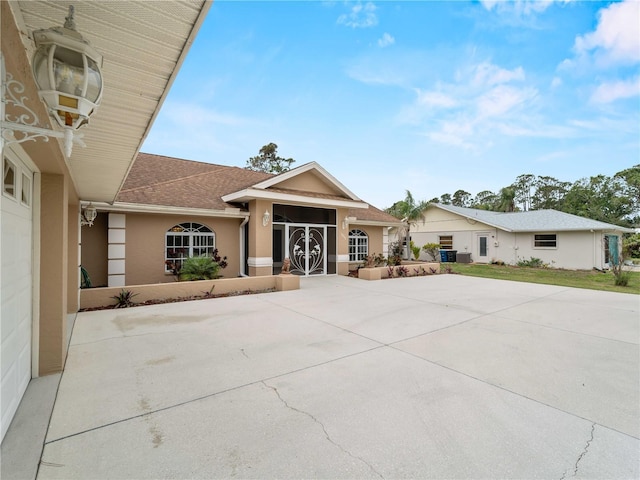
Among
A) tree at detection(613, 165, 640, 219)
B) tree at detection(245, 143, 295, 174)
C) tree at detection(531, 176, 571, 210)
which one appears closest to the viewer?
tree at detection(613, 165, 640, 219)

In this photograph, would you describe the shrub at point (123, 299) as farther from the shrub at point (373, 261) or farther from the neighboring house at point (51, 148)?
the shrub at point (373, 261)

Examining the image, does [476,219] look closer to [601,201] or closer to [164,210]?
[164,210]

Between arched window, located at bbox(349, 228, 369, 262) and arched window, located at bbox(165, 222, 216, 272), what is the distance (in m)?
7.52

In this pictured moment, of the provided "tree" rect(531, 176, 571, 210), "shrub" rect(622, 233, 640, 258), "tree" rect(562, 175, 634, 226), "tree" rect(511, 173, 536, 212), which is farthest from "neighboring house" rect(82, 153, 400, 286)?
"tree" rect(511, 173, 536, 212)

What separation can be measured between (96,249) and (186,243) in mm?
2848

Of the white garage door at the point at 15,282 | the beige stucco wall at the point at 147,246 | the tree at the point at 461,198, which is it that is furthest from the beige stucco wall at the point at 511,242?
the tree at the point at 461,198

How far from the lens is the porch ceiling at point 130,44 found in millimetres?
1885

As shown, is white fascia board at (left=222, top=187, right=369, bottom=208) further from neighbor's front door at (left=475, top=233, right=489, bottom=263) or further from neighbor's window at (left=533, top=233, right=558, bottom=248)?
neighbor's window at (left=533, top=233, right=558, bottom=248)

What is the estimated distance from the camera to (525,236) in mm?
21406

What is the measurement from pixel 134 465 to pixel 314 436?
1.48 m

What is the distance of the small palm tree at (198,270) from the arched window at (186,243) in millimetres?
1062

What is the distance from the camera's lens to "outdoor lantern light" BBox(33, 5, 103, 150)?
168cm

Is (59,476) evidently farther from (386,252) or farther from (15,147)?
(386,252)

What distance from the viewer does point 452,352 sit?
15.4 ft
